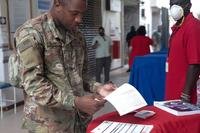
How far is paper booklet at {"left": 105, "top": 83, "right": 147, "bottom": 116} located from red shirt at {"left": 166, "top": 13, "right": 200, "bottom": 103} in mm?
1073

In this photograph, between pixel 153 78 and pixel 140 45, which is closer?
pixel 153 78

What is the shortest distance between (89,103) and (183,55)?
1.33 meters

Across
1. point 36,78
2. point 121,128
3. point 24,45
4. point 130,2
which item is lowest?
point 121,128

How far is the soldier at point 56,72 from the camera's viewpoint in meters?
1.65

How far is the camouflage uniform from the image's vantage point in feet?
5.41

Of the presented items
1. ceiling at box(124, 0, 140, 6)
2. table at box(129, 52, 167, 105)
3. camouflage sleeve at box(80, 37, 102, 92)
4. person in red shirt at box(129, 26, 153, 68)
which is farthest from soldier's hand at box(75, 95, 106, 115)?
ceiling at box(124, 0, 140, 6)

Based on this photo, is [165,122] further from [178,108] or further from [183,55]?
[183,55]

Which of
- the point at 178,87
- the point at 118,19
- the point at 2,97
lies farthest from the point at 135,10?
the point at 178,87

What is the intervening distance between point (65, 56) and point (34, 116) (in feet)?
1.07

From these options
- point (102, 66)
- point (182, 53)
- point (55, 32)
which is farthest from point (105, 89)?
point (102, 66)

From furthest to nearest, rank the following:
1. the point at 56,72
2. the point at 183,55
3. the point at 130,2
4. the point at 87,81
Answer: the point at 130,2 < the point at 183,55 < the point at 87,81 < the point at 56,72

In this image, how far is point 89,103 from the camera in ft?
5.38

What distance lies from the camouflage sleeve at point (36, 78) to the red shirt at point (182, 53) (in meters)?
1.29

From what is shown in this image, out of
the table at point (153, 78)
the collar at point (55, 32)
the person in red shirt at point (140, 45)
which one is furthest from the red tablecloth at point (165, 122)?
the person in red shirt at point (140, 45)
